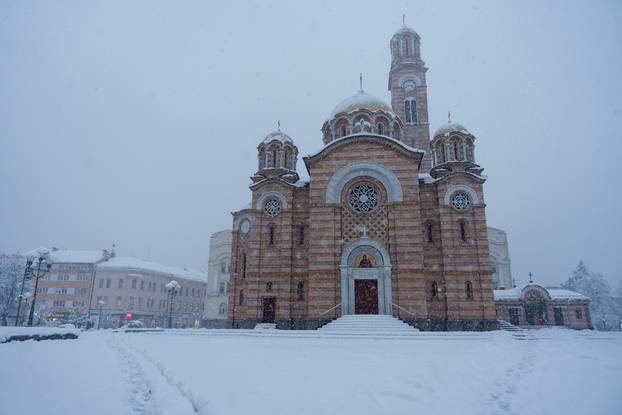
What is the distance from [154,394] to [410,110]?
110 ft

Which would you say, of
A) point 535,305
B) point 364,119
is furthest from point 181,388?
point 535,305

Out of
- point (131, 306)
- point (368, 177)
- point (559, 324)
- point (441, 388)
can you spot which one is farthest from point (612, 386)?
point (131, 306)

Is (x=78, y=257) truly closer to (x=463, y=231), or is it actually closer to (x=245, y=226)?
(x=245, y=226)

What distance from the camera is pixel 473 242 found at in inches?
917

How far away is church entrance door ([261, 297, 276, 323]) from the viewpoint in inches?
973

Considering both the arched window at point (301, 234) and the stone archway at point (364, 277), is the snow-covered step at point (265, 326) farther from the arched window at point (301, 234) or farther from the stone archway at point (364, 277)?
the arched window at point (301, 234)

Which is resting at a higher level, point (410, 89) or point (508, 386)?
point (410, 89)

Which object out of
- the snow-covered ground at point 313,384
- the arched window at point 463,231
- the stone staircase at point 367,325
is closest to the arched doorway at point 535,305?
the arched window at point 463,231

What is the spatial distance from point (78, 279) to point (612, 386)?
54951 millimetres

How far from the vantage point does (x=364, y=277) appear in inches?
898

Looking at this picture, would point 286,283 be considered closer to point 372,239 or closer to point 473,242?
point 372,239

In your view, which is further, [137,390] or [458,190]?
[458,190]

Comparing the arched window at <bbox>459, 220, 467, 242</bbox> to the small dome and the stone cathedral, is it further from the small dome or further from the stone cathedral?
the small dome

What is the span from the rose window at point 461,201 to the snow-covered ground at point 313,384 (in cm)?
1469
